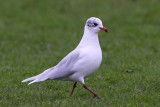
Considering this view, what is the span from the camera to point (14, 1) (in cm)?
1619

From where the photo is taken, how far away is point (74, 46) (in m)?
11.3

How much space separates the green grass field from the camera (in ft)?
20.5

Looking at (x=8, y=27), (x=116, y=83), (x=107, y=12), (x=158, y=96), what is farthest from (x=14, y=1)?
(x=158, y=96)

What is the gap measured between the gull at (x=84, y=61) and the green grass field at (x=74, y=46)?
39 cm

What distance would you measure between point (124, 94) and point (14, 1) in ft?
35.9

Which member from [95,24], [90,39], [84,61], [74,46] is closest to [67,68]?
[84,61]

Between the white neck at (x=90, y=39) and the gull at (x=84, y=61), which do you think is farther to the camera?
the white neck at (x=90, y=39)

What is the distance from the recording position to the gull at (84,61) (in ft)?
19.4

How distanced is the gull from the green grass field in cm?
39

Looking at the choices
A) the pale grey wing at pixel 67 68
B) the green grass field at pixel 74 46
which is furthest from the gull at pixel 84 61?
the green grass field at pixel 74 46

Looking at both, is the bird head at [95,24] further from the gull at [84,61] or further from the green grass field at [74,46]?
the green grass field at [74,46]

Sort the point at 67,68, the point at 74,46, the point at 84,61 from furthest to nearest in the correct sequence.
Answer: the point at 74,46 < the point at 67,68 < the point at 84,61

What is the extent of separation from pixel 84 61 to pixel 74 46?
17.8ft

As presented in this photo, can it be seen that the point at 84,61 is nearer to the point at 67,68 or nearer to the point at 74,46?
the point at 67,68
